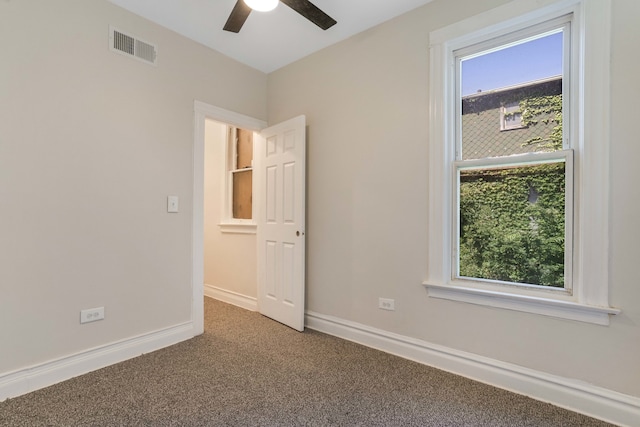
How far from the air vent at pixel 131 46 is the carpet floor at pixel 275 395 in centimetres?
232

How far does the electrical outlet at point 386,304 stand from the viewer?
8.07 ft

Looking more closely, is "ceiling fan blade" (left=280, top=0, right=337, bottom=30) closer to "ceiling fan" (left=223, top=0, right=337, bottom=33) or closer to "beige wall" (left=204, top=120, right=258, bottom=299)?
"ceiling fan" (left=223, top=0, right=337, bottom=33)

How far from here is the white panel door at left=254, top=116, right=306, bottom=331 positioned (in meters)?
2.89

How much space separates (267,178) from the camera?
3254 millimetres

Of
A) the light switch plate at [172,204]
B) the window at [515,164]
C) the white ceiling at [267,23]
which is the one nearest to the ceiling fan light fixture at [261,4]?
the white ceiling at [267,23]

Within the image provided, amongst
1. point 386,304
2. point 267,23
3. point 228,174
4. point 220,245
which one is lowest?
point 386,304

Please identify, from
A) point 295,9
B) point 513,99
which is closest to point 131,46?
point 295,9

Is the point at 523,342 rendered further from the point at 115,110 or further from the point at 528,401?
the point at 115,110

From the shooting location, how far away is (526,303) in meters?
1.90

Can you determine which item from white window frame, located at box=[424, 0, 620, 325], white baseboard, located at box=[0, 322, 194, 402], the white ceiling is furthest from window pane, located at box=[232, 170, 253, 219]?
white window frame, located at box=[424, 0, 620, 325]

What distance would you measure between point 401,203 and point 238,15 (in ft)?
5.65

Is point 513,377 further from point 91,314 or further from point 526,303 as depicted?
point 91,314

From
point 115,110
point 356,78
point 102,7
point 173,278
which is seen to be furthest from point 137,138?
point 356,78

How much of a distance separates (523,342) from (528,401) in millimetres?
324
